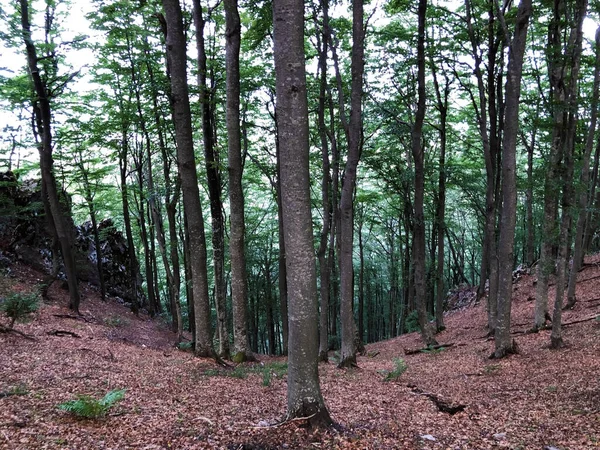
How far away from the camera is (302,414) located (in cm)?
417

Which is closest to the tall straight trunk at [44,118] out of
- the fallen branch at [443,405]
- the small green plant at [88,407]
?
the small green plant at [88,407]

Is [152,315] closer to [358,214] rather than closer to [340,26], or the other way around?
[358,214]

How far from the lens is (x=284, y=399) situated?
20.1 feet

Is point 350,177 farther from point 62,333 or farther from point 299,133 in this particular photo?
point 62,333

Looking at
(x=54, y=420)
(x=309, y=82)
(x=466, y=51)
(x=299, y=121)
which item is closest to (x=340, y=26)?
(x=309, y=82)

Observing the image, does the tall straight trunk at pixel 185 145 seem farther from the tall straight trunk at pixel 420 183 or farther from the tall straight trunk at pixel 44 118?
the tall straight trunk at pixel 420 183

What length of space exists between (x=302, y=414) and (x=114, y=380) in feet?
12.1

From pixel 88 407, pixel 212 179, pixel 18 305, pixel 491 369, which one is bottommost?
pixel 491 369

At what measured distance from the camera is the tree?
4.20 metres

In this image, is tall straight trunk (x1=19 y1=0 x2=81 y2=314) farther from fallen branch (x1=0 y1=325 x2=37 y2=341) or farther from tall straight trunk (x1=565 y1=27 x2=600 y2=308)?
tall straight trunk (x1=565 y1=27 x2=600 y2=308)

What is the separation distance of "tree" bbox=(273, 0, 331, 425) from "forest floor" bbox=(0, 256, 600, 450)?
43 centimetres

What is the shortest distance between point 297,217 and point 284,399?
3.26 m

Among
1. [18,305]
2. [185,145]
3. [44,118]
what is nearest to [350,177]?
[185,145]

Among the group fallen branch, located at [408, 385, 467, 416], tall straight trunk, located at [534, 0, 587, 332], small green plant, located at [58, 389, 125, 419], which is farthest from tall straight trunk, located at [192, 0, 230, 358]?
tall straight trunk, located at [534, 0, 587, 332]
